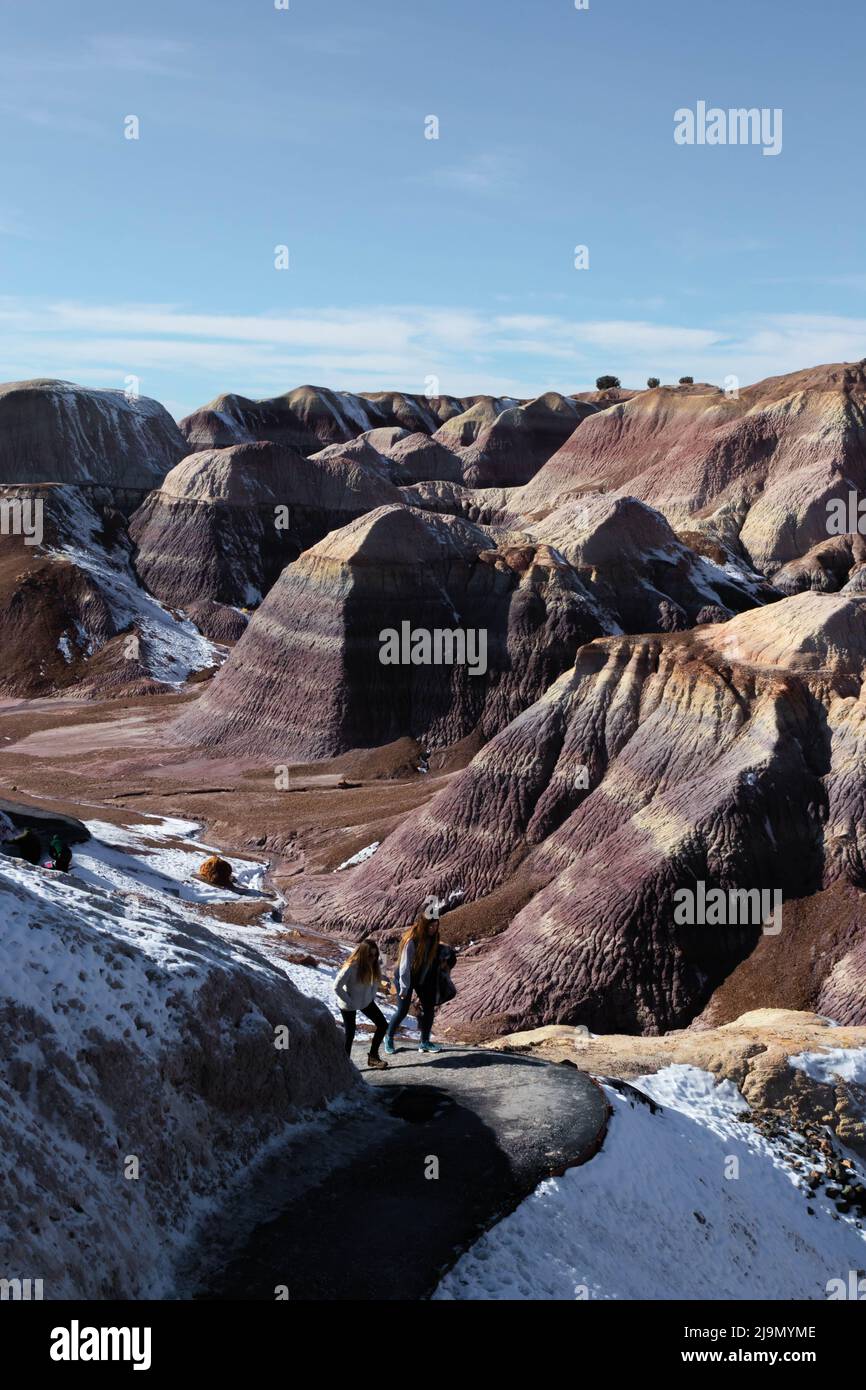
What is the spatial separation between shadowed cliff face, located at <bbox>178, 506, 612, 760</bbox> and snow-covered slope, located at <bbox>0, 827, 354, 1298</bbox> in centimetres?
3542

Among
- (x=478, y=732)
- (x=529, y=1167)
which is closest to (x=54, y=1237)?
(x=529, y=1167)

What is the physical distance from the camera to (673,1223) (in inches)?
474

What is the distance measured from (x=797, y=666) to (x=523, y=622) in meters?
21.7

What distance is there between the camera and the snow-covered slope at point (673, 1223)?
10.5 metres

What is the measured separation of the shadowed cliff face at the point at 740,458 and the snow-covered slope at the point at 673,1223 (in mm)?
66322

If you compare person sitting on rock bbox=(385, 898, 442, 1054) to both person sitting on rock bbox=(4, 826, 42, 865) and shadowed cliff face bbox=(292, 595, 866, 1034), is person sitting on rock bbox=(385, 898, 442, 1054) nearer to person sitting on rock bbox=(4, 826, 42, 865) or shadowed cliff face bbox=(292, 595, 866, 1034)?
shadowed cliff face bbox=(292, 595, 866, 1034)

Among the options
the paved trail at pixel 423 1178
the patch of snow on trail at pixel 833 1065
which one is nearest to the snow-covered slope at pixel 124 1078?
the paved trail at pixel 423 1178

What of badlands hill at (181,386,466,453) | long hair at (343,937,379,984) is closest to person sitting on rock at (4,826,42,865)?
long hair at (343,937,379,984)

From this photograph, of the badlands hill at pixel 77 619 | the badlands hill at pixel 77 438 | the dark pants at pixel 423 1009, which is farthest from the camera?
the badlands hill at pixel 77 438

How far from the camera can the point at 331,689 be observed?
1922 inches

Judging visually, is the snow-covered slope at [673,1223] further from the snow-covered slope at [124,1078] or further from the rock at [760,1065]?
the snow-covered slope at [124,1078]

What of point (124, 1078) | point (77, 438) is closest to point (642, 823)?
point (124, 1078)

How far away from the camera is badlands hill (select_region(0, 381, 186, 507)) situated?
9700 cm
